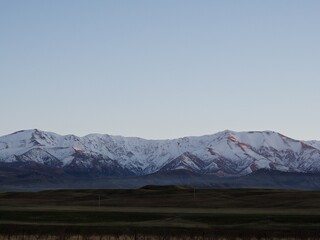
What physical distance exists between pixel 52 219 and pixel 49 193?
10564 cm

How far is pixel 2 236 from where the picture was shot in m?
48.1

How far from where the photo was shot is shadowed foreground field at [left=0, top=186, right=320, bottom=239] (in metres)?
52.8

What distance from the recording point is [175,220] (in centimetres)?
7456

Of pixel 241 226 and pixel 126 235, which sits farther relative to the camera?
pixel 241 226

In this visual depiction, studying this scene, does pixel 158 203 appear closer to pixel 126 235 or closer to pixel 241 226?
pixel 241 226

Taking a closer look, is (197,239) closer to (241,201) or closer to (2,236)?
(2,236)

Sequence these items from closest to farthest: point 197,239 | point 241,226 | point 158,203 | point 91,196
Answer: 1. point 197,239
2. point 241,226
3. point 158,203
4. point 91,196

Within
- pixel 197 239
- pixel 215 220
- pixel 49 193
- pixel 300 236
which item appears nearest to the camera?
pixel 197 239

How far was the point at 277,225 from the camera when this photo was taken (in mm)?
66375

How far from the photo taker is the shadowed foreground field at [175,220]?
52.8 m

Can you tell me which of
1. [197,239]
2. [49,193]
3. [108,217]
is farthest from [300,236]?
[49,193]

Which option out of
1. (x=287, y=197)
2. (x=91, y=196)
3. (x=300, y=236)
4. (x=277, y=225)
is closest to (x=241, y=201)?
(x=287, y=197)

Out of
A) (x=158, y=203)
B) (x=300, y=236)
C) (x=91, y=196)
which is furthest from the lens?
(x=91, y=196)

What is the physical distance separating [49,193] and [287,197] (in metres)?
64.1
